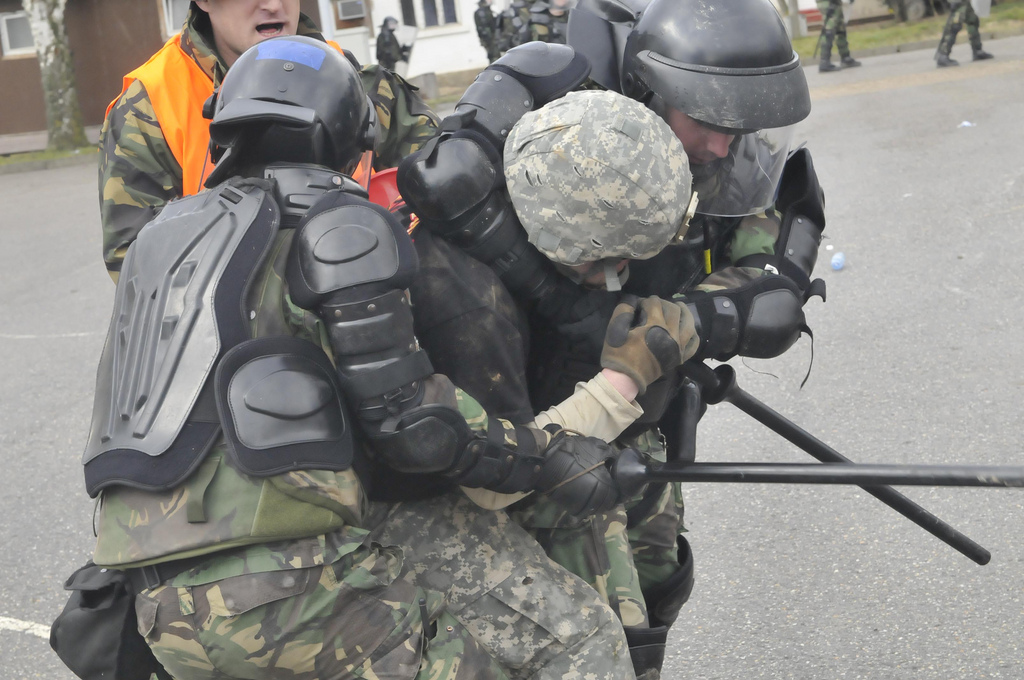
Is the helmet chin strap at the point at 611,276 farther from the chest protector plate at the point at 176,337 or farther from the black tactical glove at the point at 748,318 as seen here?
the chest protector plate at the point at 176,337

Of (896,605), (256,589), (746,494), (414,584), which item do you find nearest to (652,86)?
(414,584)

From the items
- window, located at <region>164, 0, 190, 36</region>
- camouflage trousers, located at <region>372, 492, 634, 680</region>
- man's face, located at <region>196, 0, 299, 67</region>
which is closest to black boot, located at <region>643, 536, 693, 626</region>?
camouflage trousers, located at <region>372, 492, 634, 680</region>

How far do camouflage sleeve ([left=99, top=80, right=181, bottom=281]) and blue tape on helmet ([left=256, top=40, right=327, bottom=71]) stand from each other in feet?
3.41

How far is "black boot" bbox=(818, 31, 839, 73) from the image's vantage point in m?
14.8

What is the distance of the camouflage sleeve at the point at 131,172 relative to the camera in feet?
9.69

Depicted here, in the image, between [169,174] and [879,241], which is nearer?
[169,174]

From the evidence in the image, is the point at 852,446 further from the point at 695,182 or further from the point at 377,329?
the point at 377,329

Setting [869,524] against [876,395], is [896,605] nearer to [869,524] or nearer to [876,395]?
[869,524]

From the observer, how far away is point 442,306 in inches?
79.3

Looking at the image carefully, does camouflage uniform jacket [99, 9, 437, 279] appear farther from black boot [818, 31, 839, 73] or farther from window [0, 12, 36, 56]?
window [0, 12, 36, 56]

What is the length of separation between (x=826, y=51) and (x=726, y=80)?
13.6 m

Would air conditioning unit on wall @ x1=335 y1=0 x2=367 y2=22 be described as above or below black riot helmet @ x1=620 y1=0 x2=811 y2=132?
below

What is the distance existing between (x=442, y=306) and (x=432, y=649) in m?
0.59

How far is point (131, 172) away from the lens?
2.97 m
